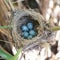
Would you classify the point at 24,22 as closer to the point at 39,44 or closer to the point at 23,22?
the point at 23,22

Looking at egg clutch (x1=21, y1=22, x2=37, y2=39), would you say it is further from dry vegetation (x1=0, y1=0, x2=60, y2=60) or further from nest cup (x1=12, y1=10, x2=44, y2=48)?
dry vegetation (x1=0, y1=0, x2=60, y2=60)

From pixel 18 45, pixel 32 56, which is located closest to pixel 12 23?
pixel 18 45

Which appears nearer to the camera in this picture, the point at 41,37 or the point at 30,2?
the point at 41,37

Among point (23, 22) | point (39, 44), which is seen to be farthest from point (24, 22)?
point (39, 44)

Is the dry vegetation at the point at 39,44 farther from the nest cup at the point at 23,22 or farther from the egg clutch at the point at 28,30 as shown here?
the egg clutch at the point at 28,30

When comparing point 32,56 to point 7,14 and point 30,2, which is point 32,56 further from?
point 30,2

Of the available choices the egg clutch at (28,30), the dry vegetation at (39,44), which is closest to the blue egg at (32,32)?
the egg clutch at (28,30)
